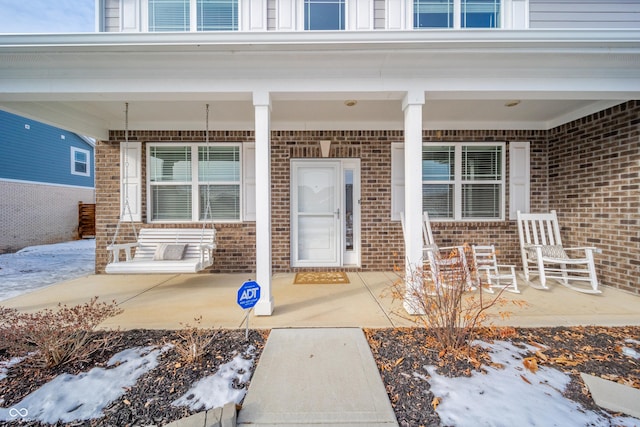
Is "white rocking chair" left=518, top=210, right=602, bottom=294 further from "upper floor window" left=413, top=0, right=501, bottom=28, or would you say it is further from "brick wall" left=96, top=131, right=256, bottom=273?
"brick wall" left=96, top=131, right=256, bottom=273

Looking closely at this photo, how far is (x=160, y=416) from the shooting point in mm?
1562

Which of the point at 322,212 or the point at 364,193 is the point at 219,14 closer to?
the point at 322,212

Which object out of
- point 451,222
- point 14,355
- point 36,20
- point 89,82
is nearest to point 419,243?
point 451,222

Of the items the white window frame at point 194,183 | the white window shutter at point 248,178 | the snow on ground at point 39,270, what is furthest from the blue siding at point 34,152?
the white window shutter at point 248,178

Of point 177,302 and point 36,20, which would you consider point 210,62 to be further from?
point 36,20

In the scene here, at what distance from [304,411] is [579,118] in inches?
216

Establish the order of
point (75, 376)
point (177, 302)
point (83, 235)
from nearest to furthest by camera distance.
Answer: point (75, 376)
point (177, 302)
point (83, 235)

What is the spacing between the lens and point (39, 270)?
5359 mm

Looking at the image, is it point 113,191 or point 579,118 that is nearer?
point 579,118

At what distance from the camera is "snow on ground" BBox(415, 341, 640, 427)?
1.54 meters

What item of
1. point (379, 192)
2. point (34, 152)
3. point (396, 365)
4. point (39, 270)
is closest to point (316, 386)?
point (396, 365)

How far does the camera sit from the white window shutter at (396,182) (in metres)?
4.93

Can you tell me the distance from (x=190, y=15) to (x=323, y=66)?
277 cm

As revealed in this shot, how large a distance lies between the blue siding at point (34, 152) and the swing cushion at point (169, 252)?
856 centimetres
